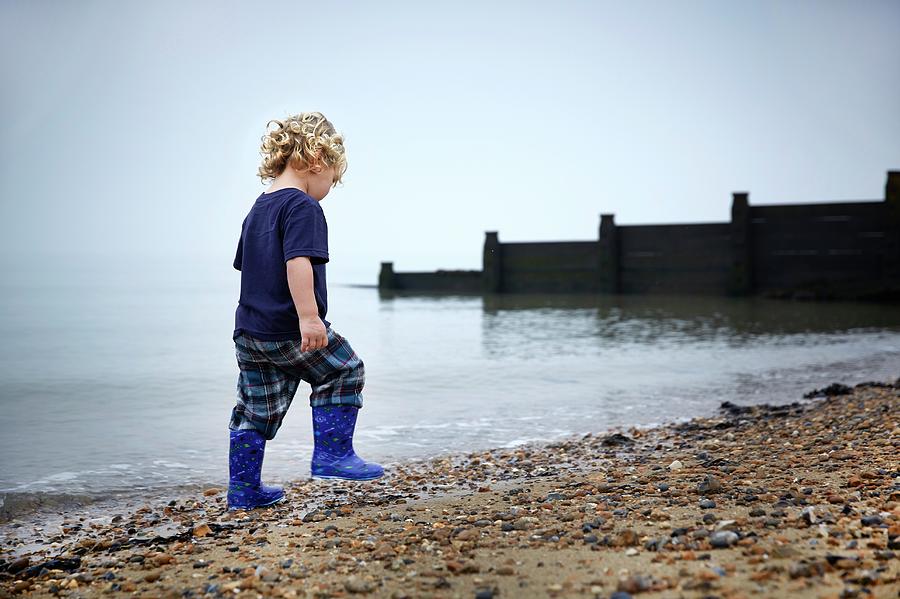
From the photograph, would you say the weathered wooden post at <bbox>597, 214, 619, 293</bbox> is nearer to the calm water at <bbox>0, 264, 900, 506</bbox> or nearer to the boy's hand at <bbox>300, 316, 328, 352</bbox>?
the calm water at <bbox>0, 264, 900, 506</bbox>

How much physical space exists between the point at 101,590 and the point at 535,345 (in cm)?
770

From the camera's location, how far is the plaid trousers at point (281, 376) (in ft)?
10.4

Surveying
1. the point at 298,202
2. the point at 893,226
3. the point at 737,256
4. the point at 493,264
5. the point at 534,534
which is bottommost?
the point at 534,534

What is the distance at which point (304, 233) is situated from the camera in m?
3.04

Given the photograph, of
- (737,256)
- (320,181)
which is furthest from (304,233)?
(737,256)

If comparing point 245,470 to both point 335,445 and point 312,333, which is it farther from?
point 312,333

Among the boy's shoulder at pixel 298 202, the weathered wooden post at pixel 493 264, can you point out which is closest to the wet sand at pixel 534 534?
the boy's shoulder at pixel 298 202

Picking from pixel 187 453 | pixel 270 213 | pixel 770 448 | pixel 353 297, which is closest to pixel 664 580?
pixel 270 213

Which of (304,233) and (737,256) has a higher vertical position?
(737,256)

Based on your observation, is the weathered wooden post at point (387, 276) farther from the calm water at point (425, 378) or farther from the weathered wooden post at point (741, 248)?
the weathered wooden post at point (741, 248)

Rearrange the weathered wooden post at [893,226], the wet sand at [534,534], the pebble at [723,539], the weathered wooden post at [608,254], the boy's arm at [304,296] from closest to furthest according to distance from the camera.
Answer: the wet sand at [534,534], the pebble at [723,539], the boy's arm at [304,296], the weathered wooden post at [893,226], the weathered wooden post at [608,254]

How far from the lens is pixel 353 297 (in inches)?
826

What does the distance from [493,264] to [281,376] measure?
17.7m

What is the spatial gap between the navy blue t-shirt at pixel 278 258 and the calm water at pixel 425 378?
1.23 metres
